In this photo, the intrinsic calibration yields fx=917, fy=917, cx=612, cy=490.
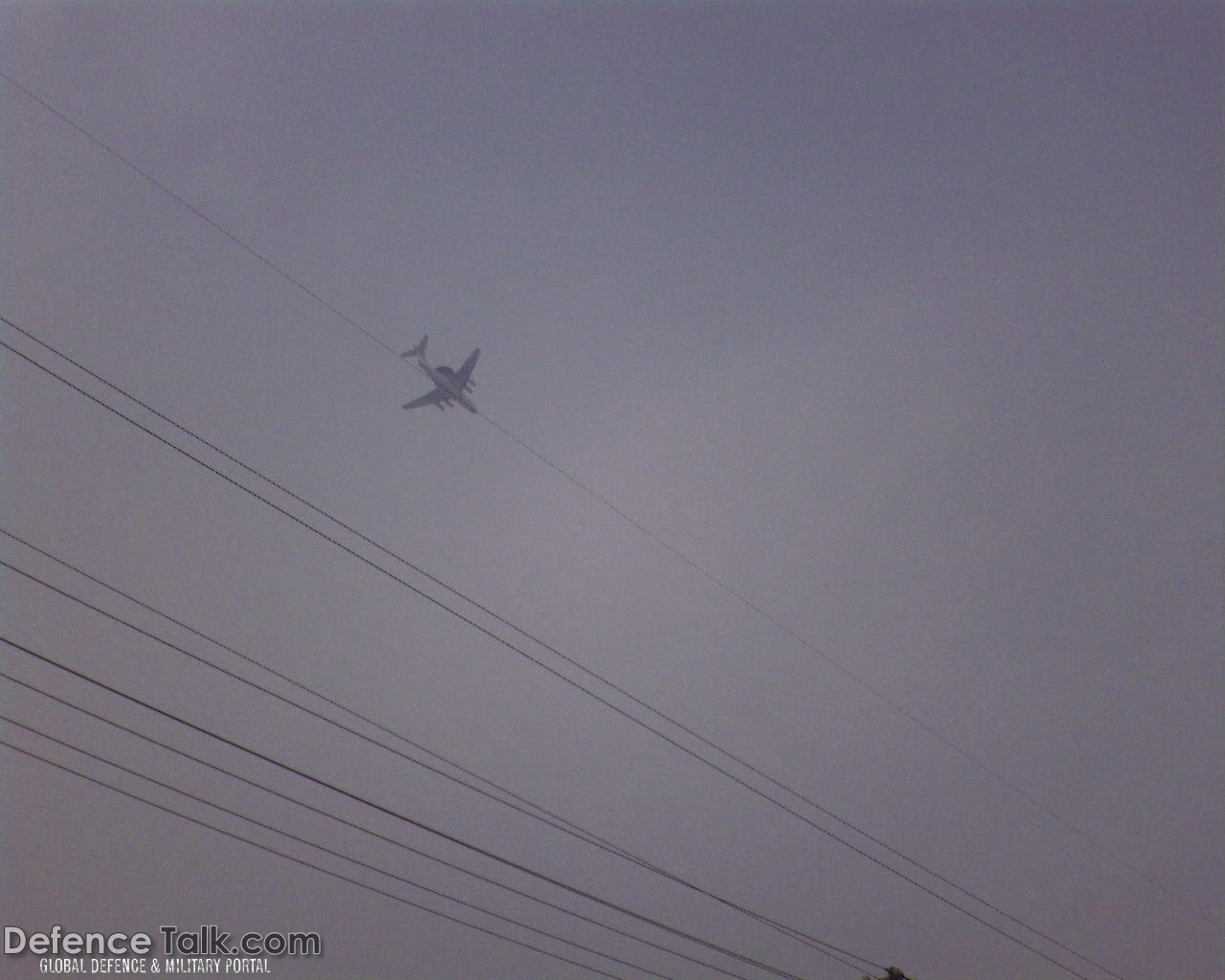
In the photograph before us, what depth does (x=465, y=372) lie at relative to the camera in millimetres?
55156

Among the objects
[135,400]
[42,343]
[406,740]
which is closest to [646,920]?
[406,740]

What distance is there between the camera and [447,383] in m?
51.8

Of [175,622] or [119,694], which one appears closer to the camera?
[119,694]

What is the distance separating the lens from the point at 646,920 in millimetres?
16078

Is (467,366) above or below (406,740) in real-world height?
above

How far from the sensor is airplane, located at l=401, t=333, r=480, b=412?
51.5 metres

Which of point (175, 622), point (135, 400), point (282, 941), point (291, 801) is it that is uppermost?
point (135, 400)

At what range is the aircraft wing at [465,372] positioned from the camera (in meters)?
53.0

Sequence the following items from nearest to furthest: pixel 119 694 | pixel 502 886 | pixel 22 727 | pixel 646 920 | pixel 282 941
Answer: pixel 119 694 < pixel 22 727 < pixel 502 886 < pixel 646 920 < pixel 282 941

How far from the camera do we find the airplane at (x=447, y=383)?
5153cm

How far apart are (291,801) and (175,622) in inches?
117

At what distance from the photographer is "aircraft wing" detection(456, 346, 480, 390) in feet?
174

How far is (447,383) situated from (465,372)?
359 cm

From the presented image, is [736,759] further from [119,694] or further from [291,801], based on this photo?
[119,694]
